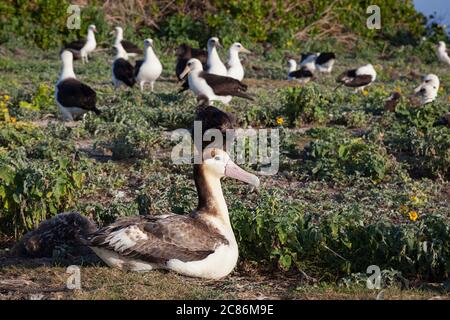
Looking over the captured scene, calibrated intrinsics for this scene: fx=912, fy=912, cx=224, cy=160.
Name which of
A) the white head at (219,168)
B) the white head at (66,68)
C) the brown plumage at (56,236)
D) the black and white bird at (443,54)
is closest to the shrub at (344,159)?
the white head at (219,168)

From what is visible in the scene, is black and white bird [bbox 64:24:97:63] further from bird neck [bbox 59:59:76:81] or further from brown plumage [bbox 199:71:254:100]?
brown plumage [bbox 199:71:254:100]

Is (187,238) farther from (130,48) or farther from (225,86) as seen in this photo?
(130,48)

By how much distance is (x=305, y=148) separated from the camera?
416 inches

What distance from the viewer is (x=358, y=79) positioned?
17.0 meters


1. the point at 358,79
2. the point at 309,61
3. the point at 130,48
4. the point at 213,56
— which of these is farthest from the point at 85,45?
the point at 358,79

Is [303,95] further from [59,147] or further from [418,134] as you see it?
[59,147]

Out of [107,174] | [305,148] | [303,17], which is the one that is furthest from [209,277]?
[303,17]

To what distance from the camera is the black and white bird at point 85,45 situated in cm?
2044

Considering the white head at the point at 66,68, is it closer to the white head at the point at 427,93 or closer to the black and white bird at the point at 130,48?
the white head at the point at 427,93

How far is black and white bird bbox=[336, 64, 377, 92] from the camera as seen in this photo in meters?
16.9

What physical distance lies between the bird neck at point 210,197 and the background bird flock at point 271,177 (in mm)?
417

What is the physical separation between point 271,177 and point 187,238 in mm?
3556

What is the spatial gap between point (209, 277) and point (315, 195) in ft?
9.33
